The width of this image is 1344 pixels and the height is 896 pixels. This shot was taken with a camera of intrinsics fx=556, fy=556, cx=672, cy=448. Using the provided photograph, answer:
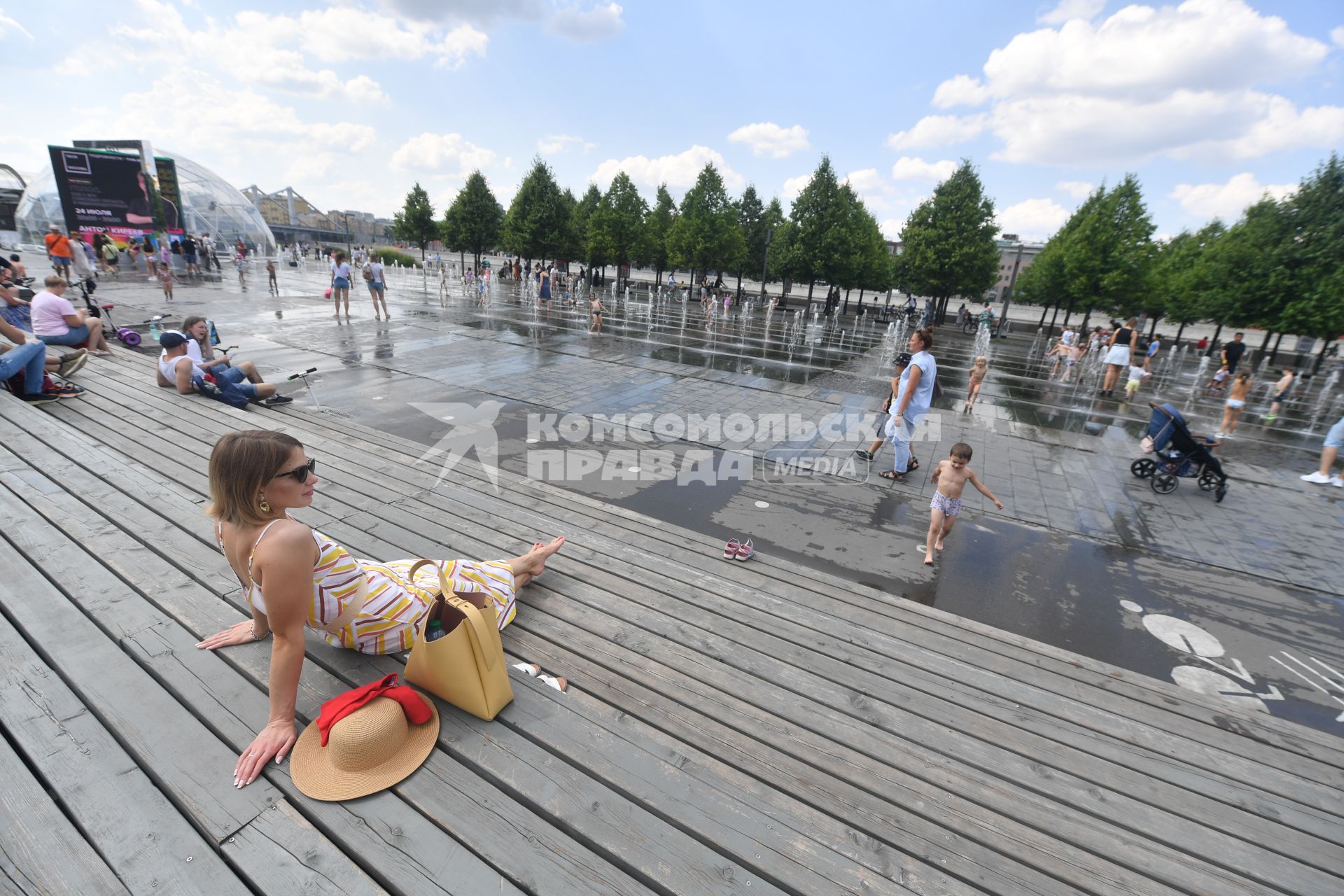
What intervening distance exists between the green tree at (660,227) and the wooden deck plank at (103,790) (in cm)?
3834

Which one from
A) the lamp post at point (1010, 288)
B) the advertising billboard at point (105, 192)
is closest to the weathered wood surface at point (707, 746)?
the lamp post at point (1010, 288)

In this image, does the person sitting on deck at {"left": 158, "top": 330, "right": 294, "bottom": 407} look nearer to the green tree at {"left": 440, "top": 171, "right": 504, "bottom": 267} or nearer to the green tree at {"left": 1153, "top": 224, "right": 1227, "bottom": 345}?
the green tree at {"left": 1153, "top": 224, "right": 1227, "bottom": 345}

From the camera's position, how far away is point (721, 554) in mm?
4062

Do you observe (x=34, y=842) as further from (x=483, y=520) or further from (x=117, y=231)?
(x=117, y=231)

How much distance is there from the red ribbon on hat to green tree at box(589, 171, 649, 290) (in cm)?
3961

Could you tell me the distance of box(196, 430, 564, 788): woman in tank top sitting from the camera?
2010 mm

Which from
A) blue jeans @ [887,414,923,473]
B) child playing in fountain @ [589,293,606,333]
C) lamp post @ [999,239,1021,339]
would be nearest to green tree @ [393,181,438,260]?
child playing in fountain @ [589,293,606,333]


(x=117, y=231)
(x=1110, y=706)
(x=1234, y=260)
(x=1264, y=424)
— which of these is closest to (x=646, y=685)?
(x=1110, y=706)

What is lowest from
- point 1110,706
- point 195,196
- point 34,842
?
point 1110,706

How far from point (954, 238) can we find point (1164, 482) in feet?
89.0

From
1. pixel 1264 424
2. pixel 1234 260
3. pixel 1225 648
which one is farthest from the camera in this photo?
pixel 1234 260

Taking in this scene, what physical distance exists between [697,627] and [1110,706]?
7.06 feet

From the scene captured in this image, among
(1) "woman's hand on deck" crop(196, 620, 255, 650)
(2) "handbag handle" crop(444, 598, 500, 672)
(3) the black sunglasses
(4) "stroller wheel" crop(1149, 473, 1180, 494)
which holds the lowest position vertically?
(4) "stroller wheel" crop(1149, 473, 1180, 494)

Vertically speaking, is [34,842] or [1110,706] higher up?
[34,842]
